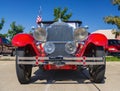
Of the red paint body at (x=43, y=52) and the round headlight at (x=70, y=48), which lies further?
the round headlight at (x=70, y=48)

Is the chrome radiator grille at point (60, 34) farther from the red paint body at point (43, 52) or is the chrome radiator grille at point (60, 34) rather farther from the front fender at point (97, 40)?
the front fender at point (97, 40)

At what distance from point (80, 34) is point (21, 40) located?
6.26 feet

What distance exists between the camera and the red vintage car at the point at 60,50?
377 inches

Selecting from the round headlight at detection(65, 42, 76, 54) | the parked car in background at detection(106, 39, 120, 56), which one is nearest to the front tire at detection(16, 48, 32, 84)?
the round headlight at detection(65, 42, 76, 54)

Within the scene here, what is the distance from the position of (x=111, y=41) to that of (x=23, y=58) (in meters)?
20.7

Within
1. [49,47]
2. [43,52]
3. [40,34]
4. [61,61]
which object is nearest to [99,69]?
[61,61]

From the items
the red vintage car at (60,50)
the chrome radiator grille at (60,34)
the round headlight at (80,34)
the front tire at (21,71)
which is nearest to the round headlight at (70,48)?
the red vintage car at (60,50)

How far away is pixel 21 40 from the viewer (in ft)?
32.6

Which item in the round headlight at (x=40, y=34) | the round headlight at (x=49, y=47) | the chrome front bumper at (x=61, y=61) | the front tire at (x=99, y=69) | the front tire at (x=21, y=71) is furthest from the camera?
the round headlight at (x=40, y=34)

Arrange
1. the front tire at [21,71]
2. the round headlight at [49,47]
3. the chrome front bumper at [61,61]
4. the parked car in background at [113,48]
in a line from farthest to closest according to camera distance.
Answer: the parked car in background at [113,48] < the round headlight at [49,47] < the front tire at [21,71] < the chrome front bumper at [61,61]

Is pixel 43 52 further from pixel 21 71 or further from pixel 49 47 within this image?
pixel 21 71

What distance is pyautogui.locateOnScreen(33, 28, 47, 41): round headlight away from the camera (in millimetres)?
10258

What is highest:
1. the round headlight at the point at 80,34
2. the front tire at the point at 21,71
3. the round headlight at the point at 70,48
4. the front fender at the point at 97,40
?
the round headlight at the point at 80,34

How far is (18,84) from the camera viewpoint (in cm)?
992
